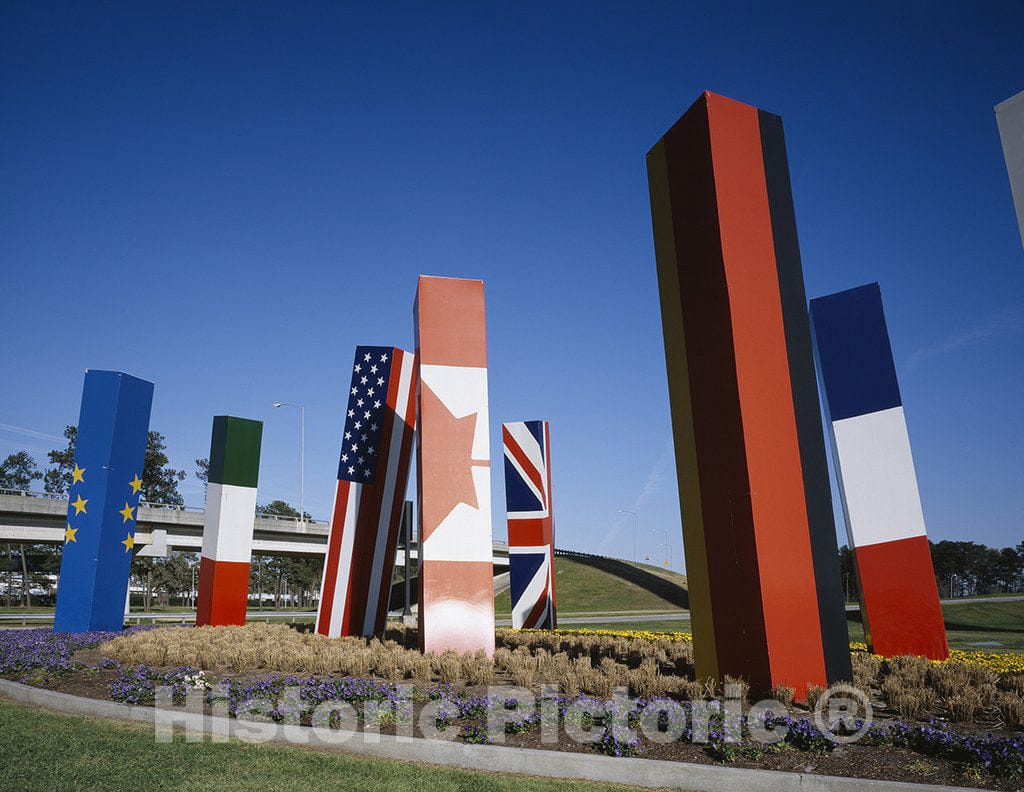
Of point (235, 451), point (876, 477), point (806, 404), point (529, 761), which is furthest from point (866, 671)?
point (235, 451)

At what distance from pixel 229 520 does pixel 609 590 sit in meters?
30.6

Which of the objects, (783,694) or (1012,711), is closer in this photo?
(1012,711)

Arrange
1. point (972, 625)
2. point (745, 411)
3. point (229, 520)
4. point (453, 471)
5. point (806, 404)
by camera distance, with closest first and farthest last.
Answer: point (745, 411) → point (806, 404) → point (453, 471) → point (229, 520) → point (972, 625)

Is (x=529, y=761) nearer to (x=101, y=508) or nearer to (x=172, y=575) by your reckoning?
(x=101, y=508)

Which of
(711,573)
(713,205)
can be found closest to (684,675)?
(711,573)

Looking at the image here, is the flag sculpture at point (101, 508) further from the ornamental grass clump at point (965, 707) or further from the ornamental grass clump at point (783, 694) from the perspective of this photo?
the ornamental grass clump at point (965, 707)

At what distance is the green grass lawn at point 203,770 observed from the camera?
5332 millimetres

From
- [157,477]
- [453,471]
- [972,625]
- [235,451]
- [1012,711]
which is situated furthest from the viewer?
[157,477]

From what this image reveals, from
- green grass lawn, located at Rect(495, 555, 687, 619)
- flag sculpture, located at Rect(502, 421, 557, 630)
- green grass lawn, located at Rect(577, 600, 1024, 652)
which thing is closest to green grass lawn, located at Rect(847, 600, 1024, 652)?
green grass lawn, located at Rect(577, 600, 1024, 652)

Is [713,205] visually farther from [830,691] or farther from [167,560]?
[167,560]

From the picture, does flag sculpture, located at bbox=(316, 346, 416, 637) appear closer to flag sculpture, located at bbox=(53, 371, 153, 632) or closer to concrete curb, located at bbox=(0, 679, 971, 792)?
flag sculpture, located at bbox=(53, 371, 153, 632)

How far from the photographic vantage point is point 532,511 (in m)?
19.3

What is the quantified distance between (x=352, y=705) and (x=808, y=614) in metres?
4.86

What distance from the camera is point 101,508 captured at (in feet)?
55.0
